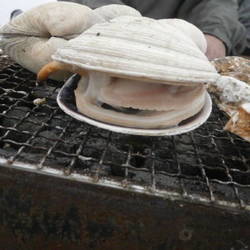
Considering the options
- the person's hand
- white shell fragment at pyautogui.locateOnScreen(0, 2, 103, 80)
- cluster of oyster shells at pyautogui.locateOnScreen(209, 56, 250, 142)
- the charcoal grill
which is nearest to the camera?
the charcoal grill

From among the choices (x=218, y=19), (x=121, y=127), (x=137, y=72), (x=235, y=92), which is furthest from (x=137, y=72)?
(x=218, y=19)

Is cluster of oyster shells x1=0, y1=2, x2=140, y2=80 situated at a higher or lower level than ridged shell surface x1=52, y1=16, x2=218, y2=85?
lower

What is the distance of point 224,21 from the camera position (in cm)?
236

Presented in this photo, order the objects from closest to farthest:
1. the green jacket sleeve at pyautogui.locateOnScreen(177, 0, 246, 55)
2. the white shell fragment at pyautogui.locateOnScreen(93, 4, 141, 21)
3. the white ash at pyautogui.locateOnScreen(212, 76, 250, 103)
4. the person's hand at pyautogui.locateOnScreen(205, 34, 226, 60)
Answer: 1. the white ash at pyautogui.locateOnScreen(212, 76, 250, 103)
2. the white shell fragment at pyautogui.locateOnScreen(93, 4, 141, 21)
3. the person's hand at pyautogui.locateOnScreen(205, 34, 226, 60)
4. the green jacket sleeve at pyautogui.locateOnScreen(177, 0, 246, 55)

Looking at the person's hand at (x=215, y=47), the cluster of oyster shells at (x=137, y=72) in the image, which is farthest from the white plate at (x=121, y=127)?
the person's hand at (x=215, y=47)

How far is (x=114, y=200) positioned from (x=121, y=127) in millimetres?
187

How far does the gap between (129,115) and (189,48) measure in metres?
0.27

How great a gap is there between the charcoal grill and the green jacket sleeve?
1563mm

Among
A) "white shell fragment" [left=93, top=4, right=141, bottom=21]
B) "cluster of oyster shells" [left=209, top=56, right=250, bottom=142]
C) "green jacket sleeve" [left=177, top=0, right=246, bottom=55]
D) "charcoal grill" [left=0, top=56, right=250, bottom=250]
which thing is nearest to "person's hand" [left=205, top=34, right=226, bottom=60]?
"green jacket sleeve" [left=177, top=0, right=246, bottom=55]

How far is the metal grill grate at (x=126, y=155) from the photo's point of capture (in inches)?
31.4

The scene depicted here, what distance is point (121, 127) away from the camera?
2.81ft

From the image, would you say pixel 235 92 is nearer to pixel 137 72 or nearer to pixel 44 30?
pixel 137 72

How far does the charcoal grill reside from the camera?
2.57 feet

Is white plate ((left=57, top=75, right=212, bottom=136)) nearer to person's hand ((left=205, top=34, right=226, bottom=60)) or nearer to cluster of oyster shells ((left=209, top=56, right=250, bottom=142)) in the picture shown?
cluster of oyster shells ((left=209, top=56, right=250, bottom=142))
